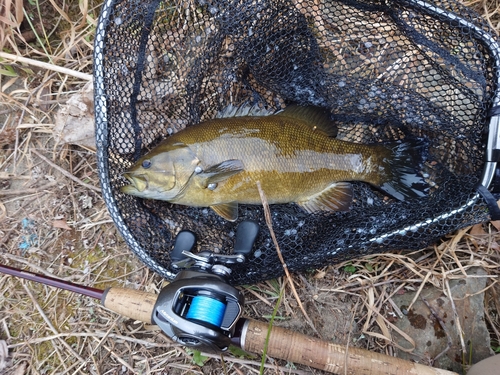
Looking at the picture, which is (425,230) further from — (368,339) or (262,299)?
(262,299)

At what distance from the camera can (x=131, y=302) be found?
2348mm

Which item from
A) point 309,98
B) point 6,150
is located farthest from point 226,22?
point 6,150

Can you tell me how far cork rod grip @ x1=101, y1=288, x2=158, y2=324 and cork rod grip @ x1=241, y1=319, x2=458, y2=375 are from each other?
61 cm

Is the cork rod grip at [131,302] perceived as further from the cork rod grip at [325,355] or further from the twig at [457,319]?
the twig at [457,319]

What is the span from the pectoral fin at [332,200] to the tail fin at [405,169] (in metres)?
0.29

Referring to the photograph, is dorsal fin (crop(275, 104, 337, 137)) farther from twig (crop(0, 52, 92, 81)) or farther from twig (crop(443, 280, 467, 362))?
twig (crop(0, 52, 92, 81))

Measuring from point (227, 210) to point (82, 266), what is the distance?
1.25 meters

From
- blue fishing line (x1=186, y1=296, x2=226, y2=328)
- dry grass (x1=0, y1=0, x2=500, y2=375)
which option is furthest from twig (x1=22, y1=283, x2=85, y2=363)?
blue fishing line (x1=186, y1=296, x2=226, y2=328)

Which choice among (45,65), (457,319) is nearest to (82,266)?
(45,65)

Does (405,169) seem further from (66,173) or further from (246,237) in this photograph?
(66,173)

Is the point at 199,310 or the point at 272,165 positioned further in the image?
the point at 272,165


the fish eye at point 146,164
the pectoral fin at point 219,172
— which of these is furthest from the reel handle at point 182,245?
the fish eye at point 146,164

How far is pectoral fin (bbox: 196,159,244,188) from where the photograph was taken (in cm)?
250

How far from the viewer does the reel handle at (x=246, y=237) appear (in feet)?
7.70
